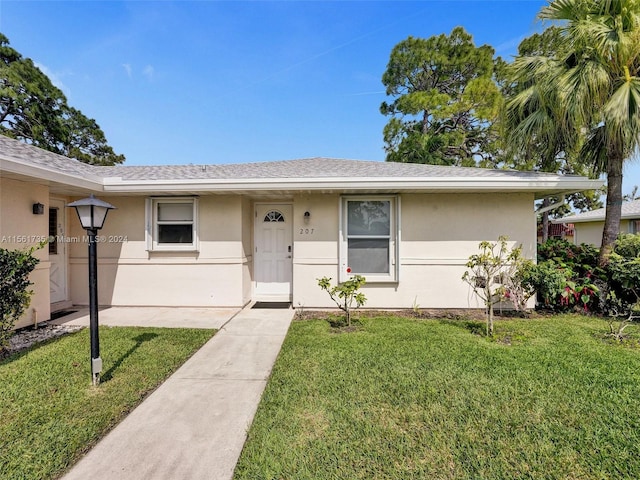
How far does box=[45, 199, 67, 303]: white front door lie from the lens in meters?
6.16

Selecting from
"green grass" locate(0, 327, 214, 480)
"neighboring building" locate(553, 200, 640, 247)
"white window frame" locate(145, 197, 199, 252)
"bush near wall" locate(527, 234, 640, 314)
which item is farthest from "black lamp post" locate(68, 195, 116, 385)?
"neighboring building" locate(553, 200, 640, 247)

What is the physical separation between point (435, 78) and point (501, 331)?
17447mm

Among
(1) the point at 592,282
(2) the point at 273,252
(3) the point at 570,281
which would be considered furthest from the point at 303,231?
(1) the point at 592,282

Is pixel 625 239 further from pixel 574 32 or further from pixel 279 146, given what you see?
pixel 279 146

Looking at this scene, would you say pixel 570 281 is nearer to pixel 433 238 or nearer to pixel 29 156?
pixel 433 238

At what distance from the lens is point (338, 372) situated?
11.3 ft

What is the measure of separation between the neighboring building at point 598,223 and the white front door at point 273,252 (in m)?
14.4

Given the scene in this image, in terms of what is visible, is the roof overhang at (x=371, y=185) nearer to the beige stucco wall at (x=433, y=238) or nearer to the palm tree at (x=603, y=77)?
the beige stucco wall at (x=433, y=238)

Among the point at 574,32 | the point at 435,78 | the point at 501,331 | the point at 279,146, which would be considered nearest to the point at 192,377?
the point at 501,331

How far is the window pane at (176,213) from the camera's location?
6535 millimetres

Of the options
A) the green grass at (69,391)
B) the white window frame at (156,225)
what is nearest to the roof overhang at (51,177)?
the white window frame at (156,225)

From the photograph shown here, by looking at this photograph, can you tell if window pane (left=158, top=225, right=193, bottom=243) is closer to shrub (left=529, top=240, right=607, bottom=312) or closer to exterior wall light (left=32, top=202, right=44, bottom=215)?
exterior wall light (left=32, top=202, right=44, bottom=215)

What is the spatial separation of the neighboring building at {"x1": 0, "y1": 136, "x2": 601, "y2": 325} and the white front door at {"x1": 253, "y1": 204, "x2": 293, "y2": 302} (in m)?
0.36

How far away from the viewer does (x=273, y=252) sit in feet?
23.6
